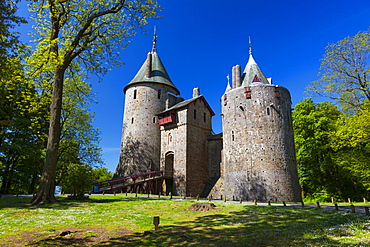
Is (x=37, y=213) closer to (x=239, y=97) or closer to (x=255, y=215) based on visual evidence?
(x=255, y=215)

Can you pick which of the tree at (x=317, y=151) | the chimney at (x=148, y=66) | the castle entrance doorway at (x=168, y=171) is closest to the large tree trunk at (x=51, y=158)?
the castle entrance doorway at (x=168, y=171)

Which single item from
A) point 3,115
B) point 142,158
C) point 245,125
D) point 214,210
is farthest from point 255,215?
point 3,115

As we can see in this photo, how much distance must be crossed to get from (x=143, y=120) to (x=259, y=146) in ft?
50.9

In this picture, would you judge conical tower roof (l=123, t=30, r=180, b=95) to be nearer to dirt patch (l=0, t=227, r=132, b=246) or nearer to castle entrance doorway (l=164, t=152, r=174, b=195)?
castle entrance doorway (l=164, t=152, r=174, b=195)

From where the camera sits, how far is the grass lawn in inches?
263

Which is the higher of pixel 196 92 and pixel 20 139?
pixel 196 92

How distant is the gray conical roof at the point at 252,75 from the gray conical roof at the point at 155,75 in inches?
439

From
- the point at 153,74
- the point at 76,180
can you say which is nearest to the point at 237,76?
the point at 153,74

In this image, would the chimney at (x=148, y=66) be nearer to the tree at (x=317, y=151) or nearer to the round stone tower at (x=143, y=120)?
the round stone tower at (x=143, y=120)

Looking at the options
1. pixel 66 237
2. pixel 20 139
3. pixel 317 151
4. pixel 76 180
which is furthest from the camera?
pixel 317 151

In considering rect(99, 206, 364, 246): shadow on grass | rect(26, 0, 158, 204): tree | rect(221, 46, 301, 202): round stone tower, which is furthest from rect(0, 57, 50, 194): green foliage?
rect(99, 206, 364, 246): shadow on grass

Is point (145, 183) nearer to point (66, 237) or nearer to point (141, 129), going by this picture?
point (141, 129)

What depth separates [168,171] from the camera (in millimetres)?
30016

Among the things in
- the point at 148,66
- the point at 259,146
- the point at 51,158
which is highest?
the point at 148,66
